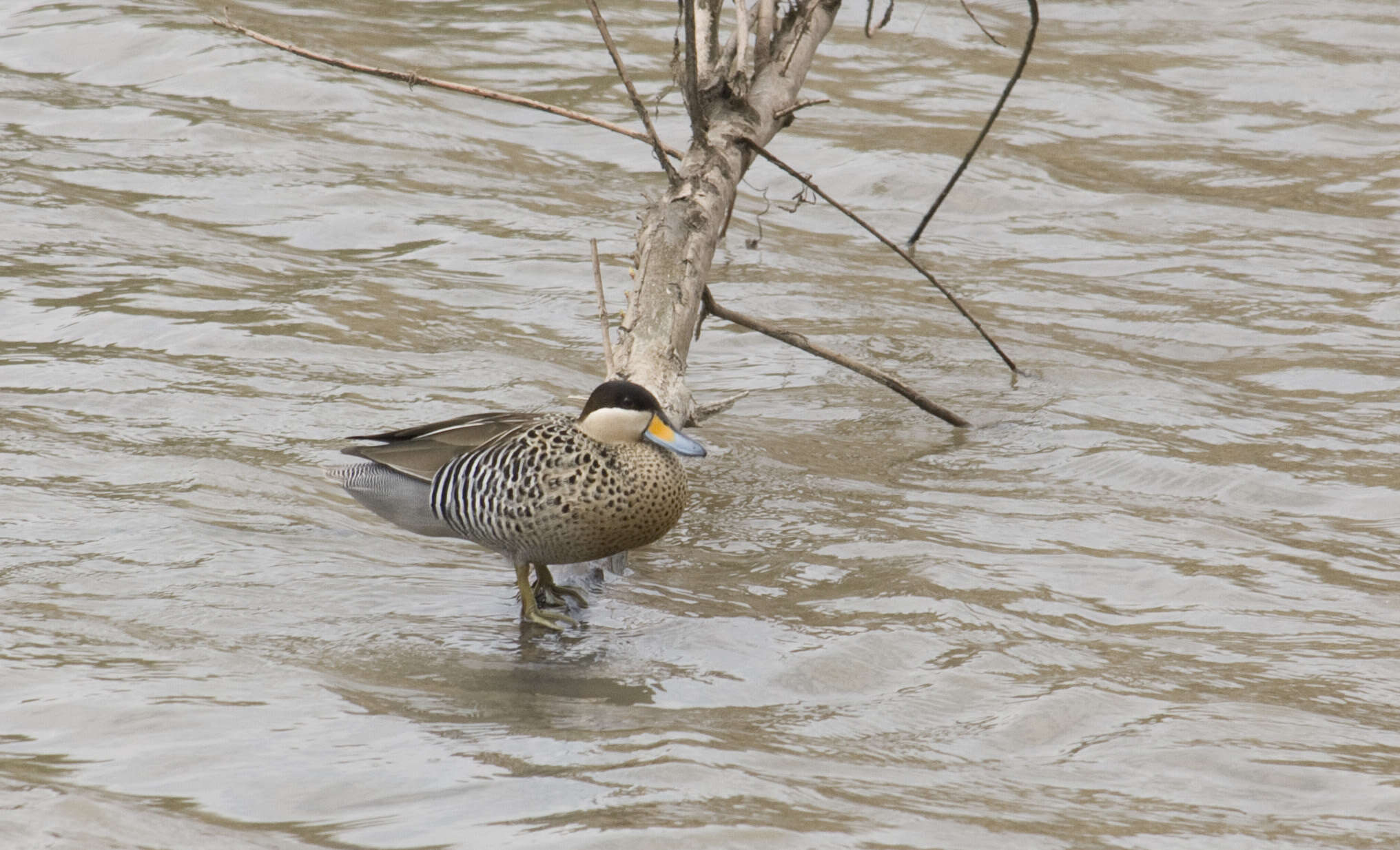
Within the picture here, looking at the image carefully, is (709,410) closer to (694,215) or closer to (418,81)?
(694,215)

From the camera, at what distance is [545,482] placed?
460 cm

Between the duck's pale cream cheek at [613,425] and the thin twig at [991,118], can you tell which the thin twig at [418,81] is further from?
the thin twig at [991,118]

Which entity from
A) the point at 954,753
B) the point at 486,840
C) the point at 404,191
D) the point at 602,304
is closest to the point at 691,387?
the point at 602,304

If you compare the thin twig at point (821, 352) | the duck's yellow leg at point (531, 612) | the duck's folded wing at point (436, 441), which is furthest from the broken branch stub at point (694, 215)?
the duck's yellow leg at point (531, 612)

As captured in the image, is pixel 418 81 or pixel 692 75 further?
pixel 692 75

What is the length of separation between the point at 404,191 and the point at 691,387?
8.15ft

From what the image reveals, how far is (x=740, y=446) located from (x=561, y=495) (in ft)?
6.03

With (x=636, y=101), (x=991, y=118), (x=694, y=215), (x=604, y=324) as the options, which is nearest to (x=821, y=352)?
(x=694, y=215)

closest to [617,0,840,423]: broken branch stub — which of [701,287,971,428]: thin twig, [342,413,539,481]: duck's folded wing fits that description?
[701,287,971,428]: thin twig

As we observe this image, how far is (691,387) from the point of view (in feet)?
22.7

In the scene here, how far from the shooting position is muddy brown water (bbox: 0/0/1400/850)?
3.78 metres

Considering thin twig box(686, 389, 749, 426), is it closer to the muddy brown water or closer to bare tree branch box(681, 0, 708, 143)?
the muddy brown water

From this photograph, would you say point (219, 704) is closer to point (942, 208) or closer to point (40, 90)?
point (942, 208)

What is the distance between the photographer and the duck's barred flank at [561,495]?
4602 millimetres
